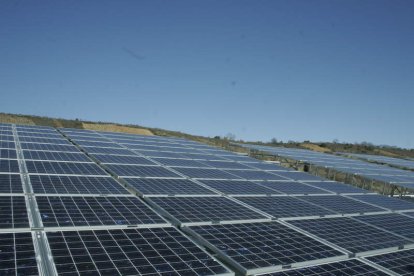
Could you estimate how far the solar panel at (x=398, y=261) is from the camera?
9.88m

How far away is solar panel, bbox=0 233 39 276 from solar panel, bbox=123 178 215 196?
614 centimetres

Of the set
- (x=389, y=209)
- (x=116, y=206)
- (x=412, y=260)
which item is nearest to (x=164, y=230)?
(x=116, y=206)

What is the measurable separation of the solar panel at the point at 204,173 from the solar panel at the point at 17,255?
37.6 ft

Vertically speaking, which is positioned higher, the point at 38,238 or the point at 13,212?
the point at 13,212

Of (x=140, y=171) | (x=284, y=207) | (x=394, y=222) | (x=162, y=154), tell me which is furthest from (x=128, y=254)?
(x=162, y=154)

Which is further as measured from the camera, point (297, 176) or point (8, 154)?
point (297, 176)

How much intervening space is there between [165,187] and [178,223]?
15.8 feet

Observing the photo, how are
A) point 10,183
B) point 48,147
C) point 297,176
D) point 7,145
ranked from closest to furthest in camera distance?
1. point 10,183
2. point 7,145
3. point 48,147
4. point 297,176

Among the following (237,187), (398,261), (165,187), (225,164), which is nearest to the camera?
(398,261)

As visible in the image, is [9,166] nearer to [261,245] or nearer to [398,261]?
[261,245]

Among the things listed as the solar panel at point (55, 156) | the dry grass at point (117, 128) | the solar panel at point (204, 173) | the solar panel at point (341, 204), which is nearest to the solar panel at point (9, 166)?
the solar panel at point (55, 156)

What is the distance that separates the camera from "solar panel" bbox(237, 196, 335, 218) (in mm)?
14203

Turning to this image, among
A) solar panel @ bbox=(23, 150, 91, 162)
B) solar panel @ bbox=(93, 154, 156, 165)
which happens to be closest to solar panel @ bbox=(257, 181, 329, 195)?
solar panel @ bbox=(93, 154, 156, 165)

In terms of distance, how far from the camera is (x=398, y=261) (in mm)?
10594
